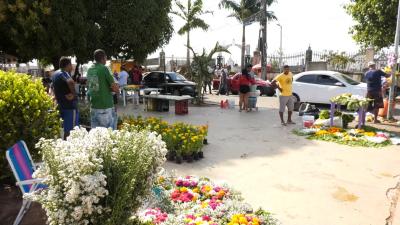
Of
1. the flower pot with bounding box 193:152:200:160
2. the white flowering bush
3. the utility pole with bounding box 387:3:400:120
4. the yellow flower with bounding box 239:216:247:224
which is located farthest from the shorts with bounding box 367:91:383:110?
the white flowering bush

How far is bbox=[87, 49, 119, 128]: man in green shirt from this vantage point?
6.68 meters

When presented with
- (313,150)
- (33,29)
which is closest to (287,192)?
(313,150)

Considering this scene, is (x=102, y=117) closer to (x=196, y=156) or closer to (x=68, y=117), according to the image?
(x=68, y=117)

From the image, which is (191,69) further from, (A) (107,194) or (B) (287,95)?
(A) (107,194)

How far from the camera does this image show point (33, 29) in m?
14.7

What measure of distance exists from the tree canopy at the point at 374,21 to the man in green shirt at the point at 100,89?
14326 mm

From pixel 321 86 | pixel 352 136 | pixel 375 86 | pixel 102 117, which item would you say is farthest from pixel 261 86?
pixel 102 117

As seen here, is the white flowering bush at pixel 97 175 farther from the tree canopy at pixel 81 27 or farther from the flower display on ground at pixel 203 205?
the tree canopy at pixel 81 27

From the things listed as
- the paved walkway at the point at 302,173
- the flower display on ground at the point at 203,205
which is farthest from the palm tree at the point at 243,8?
the flower display on ground at the point at 203,205

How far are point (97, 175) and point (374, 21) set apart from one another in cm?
1829

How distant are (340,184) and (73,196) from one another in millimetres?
4704

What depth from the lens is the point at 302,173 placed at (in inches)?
257

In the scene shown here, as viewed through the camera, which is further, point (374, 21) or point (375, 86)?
point (374, 21)

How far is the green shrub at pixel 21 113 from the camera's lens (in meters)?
4.45
